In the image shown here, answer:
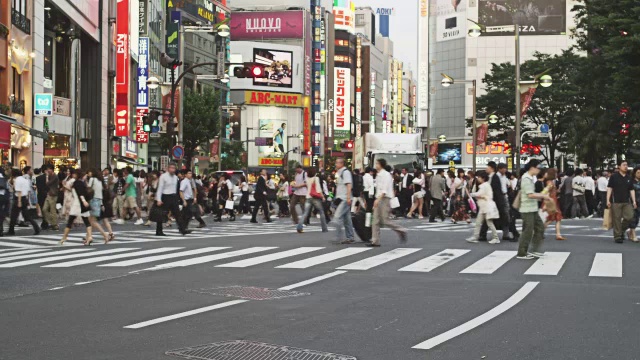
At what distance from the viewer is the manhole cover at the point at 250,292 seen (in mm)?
11023

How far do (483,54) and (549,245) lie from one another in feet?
371

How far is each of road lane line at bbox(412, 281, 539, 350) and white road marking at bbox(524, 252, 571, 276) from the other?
179 centimetres

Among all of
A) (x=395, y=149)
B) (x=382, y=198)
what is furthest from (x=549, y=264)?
(x=395, y=149)

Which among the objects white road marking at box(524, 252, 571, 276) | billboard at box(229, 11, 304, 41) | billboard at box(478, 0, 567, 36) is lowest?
white road marking at box(524, 252, 571, 276)

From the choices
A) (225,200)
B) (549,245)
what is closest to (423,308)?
(549,245)

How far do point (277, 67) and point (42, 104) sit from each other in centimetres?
10363

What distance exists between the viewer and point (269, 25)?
5876 inches

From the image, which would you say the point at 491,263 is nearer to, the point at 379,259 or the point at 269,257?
the point at 379,259

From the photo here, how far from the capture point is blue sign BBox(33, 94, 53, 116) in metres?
38.7

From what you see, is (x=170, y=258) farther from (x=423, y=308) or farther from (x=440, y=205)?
(x=440, y=205)

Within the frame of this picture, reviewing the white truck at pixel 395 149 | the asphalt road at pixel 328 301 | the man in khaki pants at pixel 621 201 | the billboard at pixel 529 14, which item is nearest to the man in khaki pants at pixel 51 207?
the asphalt road at pixel 328 301

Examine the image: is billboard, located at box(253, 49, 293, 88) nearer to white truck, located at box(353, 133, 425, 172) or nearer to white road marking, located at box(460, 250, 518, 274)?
white truck, located at box(353, 133, 425, 172)

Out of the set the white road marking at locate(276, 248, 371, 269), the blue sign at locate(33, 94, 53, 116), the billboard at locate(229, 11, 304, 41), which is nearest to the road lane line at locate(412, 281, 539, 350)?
the white road marking at locate(276, 248, 371, 269)

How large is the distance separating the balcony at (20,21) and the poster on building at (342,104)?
138 m
